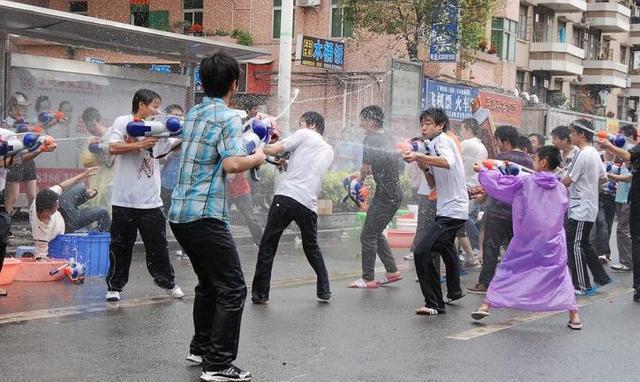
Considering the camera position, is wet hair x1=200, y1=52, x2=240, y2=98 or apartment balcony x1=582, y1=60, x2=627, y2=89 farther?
apartment balcony x1=582, y1=60, x2=627, y2=89

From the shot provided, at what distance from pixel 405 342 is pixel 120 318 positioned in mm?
2270

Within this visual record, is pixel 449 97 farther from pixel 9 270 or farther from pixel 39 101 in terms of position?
pixel 9 270

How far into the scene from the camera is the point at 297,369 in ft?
20.6

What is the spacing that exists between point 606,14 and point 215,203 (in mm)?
44360

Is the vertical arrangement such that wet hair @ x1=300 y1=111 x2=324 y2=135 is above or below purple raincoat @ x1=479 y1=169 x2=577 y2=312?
above

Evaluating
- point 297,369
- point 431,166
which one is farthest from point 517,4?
point 297,369

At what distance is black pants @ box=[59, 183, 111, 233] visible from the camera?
10.9 m

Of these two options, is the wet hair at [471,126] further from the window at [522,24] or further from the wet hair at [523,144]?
the window at [522,24]

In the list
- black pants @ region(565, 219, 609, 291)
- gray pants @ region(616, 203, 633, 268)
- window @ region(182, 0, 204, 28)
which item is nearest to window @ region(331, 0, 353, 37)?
window @ region(182, 0, 204, 28)

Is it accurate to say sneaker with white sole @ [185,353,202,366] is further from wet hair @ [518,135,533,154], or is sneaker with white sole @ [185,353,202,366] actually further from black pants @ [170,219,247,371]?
wet hair @ [518,135,533,154]

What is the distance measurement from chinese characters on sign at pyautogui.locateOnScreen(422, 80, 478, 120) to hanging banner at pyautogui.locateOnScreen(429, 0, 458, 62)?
0.96 metres

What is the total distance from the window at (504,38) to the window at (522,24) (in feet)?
7.54

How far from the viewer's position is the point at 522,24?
1581 inches

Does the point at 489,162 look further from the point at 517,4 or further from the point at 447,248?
the point at 517,4
